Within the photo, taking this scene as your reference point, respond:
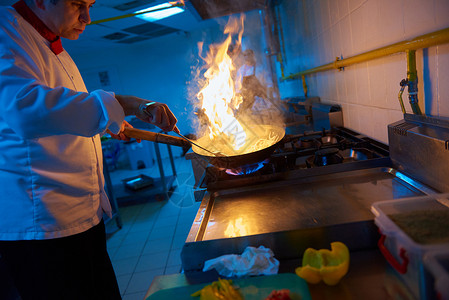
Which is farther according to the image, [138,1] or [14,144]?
[138,1]

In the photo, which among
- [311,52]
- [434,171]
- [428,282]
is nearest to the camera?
[428,282]

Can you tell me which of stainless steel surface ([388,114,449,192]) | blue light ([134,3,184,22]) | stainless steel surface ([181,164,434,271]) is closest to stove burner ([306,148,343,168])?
stainless steel surface ([181,164,434,271])

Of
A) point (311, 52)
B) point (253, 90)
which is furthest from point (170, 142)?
point (253, 90)

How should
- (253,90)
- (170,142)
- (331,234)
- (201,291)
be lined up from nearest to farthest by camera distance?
(201,291) < (331,234) < (170,142) < (253,90)

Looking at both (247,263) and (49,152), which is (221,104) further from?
(247,263)

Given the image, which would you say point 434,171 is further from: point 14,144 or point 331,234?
point 14,144

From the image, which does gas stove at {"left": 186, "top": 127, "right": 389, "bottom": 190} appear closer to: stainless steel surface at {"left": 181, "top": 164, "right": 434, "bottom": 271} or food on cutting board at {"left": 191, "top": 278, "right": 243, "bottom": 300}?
stainless steel surface at {"left": 181, "top": 164, "right": 434, "bottom": 271}

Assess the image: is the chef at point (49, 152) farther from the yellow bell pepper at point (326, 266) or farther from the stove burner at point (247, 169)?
the yellow bell pepper at point (326, 266)

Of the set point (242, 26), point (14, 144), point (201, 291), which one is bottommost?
point (201, 291)

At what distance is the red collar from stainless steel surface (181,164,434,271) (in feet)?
3.24

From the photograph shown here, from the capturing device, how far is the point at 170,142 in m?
1.28

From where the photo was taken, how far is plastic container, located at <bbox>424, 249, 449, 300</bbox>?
540 mm

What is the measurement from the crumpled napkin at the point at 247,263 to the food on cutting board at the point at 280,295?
0.34ft

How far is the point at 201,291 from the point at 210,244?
17 centimetres
